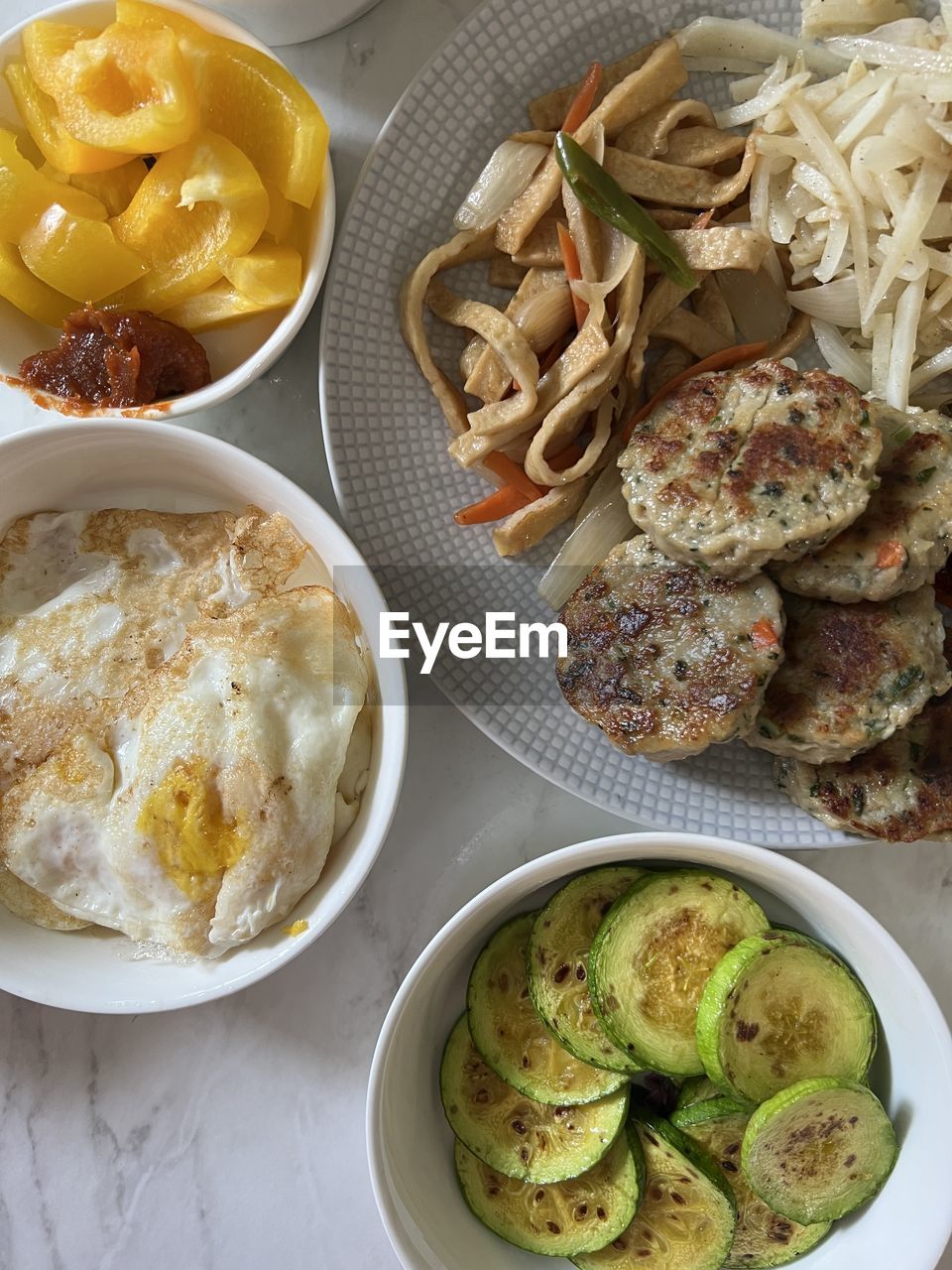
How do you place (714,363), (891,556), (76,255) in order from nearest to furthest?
(891,556) → (76,255) → (714,363)

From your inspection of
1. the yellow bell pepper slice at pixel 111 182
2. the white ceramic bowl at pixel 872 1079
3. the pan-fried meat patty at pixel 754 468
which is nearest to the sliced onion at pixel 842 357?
the pan-fried meat patty at pixel 754 468

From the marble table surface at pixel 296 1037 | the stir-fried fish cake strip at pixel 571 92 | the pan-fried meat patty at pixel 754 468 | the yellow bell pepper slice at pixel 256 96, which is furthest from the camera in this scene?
the marble table surface at pixel 296 1037

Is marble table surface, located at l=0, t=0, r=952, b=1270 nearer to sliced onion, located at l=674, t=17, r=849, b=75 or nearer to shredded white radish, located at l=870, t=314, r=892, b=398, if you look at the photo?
sliced onion, located at l=674, t=17, r=849, b=75

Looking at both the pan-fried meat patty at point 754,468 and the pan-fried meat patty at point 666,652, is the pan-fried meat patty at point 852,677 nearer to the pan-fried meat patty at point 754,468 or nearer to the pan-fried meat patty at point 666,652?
the pan-fried meat patty at point 666,652

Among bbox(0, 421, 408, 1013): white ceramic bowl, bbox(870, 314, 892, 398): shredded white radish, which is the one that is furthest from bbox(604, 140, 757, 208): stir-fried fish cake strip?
bbox(0, 421, 408, 1013): white ceramic bowl

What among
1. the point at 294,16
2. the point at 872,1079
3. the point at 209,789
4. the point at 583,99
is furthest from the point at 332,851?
the point at 294,16

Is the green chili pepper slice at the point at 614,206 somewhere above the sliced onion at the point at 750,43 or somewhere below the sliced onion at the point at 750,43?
below

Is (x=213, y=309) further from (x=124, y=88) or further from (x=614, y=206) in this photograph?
(x=614, y=206)
